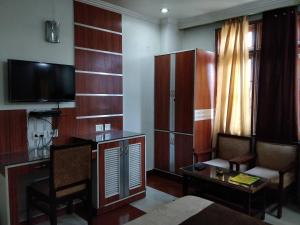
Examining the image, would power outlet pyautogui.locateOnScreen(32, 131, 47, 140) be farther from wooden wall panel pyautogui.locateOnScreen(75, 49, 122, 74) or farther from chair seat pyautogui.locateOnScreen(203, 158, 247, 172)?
chair seat pyautogui.locateOnScreen(203, 158, 247, 172)

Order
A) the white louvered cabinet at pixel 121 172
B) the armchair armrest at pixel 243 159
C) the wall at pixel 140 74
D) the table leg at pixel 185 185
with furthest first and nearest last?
the wall at pixel 140 74 → the armchair armrest at pixel 243 159 → the table leg at pixel 185 185 → the white louvered cabinet at pixel 121 172

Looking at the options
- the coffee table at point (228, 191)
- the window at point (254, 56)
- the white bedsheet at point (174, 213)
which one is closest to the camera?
the white bedsheet at point (174, 213)

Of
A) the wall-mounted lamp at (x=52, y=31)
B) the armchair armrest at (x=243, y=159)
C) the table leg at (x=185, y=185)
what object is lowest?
the table leg at (x=185, y=185)

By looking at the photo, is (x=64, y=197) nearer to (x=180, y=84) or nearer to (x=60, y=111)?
(x=60, y=111)

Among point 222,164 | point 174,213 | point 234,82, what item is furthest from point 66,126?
point 234,82

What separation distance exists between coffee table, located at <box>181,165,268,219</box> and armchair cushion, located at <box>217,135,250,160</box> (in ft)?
2.34

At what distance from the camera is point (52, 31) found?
10.0 feet

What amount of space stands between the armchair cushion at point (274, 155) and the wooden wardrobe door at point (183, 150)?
3.23ft

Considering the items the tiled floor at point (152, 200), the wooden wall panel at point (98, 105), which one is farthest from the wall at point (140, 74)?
the tiled floor at point (152, 200)

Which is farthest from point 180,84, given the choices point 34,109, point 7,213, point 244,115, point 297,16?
point 7,213

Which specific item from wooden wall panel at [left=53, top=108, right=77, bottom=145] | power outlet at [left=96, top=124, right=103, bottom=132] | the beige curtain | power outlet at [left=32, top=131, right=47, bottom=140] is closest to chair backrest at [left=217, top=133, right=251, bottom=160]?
the beige curtain

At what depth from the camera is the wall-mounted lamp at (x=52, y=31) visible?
3.03 metres

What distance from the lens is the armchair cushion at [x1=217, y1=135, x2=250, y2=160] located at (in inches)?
148

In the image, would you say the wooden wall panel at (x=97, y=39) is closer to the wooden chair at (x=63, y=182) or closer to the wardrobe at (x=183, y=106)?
the wardrobe at (x=183, y=106)
